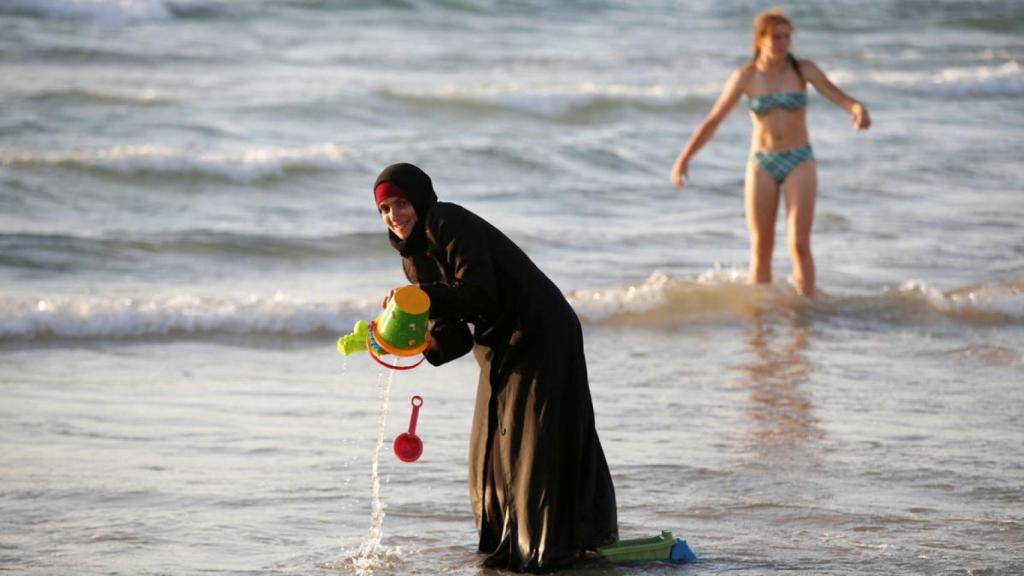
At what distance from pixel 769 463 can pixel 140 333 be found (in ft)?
14.6

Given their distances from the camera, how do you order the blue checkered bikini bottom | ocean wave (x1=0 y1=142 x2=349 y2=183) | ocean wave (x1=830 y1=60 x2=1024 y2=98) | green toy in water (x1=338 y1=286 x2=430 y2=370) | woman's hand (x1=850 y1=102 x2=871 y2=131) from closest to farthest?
green toy in water (x1=338 y1=286 x2=430 y2=370), woman's hand (x1=850 y1=102 x2=871 y2=131), the blue checkered bikini bottom, ocean wave (x1=0 y1=142 x2=349 y2=183), ocean wave (x1=830 y1=60 x2=1024 y2=98)

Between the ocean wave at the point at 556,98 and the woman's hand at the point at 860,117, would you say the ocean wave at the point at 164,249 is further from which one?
the ocean wave at the point at 556,98

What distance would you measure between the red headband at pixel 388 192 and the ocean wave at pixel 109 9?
76.2 feet

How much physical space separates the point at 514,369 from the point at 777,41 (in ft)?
16.9

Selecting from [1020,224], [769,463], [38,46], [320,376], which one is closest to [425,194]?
[769,463]

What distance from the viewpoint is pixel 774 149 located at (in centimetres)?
1038

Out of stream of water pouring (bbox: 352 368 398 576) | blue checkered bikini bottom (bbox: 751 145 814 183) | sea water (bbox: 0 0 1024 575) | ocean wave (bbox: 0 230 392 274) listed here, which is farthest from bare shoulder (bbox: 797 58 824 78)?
stream of water pouring (bbox: 352 368 398 576)

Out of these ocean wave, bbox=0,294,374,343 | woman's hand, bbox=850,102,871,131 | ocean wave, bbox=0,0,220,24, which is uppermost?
ocean wave, bbox=0,0,220,24

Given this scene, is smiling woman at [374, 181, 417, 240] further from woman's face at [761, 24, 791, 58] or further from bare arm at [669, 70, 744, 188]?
woman's face at [761, 24, 791, 58]

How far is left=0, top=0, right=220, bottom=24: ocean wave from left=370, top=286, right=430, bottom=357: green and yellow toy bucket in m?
23.4

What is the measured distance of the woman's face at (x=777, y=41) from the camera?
10102 mm

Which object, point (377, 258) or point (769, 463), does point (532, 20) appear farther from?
point (769, 463)

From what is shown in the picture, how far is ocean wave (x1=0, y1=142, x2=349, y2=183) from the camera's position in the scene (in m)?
16.0

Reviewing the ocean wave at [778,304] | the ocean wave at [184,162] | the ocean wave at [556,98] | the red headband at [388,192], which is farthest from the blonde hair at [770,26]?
the ocean wave at [556,98]
